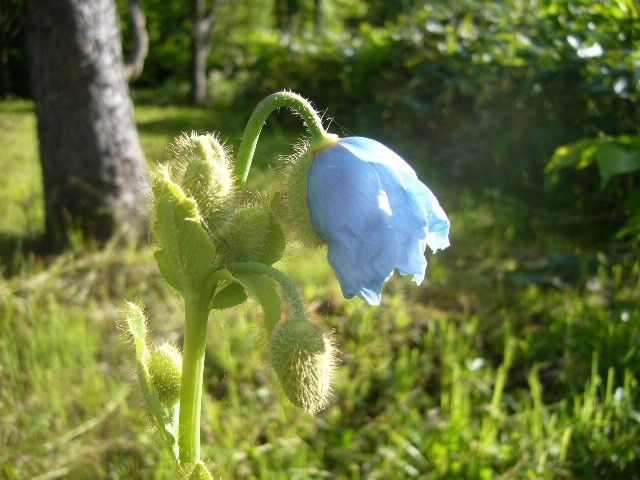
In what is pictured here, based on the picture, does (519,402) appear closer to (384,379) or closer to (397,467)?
(384,379)

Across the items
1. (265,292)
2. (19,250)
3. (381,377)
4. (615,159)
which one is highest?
(265,292)

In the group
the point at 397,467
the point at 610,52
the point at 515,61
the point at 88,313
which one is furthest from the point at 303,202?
the point at 515,61

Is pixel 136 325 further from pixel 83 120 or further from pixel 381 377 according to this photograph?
pixel 83 120

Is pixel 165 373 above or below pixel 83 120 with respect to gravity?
above

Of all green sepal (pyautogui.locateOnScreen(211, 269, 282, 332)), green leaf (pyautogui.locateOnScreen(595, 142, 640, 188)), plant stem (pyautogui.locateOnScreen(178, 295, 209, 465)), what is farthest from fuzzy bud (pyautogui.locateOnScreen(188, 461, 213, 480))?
green leaf (pyautogui.locateOnScreen(595, 142, 640, 188))

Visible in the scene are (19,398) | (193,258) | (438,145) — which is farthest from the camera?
(438,145)

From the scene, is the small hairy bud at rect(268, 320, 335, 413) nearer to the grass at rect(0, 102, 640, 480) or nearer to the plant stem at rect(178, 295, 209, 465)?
the plant stem at rect(178, 295, 209, 465)

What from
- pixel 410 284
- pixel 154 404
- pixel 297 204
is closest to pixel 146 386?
pixel 154 404

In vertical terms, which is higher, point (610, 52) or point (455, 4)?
point (610, 52)
